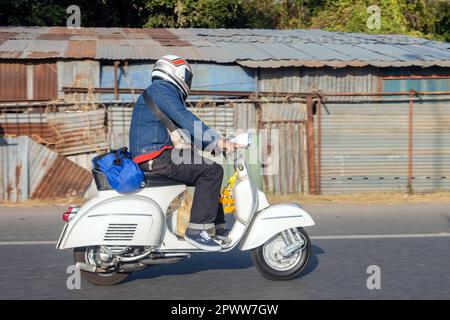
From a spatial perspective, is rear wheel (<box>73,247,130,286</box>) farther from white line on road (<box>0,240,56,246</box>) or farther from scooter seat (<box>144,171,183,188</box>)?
white line on road (<box>0,240,56,246</box>)

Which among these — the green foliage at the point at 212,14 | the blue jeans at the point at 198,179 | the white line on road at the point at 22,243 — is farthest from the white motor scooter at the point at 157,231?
the green foliage at the point at 212,14

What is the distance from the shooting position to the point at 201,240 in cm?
595

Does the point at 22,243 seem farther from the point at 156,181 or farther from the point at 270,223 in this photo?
the point at 270,223

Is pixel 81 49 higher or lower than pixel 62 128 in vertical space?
higher

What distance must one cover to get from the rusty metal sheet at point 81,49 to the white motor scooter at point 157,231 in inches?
371

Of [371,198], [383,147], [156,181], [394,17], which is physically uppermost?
[394,17]

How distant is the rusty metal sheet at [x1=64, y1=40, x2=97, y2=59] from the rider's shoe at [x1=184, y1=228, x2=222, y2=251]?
9.59 metres

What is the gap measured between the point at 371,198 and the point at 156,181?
758 cm

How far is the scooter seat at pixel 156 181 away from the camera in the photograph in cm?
595

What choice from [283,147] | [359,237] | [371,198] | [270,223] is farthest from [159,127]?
[283,147]

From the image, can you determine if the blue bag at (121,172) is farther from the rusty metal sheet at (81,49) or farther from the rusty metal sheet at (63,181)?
the rusty metal sheet at (81,49)

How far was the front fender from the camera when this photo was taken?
237 inches

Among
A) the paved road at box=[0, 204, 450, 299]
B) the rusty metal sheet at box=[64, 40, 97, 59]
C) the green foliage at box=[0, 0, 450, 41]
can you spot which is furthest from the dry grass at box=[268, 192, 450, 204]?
the green foliage at box=[0, 0, 450, 41]
